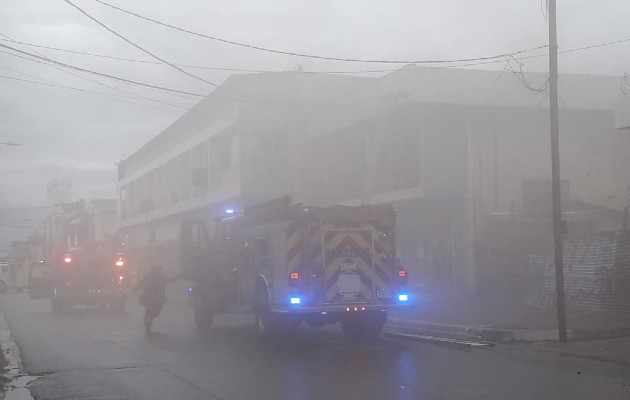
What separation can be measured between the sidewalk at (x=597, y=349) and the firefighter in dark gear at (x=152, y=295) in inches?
363

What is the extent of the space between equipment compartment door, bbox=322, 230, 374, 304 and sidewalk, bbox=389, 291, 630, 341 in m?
2.78

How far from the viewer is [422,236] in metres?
34.7

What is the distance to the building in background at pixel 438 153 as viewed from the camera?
31141mm

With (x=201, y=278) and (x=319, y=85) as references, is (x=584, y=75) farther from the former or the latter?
(x=201, y=278)

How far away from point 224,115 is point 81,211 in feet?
29.0

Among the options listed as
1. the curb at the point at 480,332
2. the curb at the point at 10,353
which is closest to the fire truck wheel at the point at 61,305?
Result: the curb at the point at 10,353

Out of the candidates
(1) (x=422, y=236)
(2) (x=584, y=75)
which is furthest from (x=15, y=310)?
(2) (x=584, y=75)

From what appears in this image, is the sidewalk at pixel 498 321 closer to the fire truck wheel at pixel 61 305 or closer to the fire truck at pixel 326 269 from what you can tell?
the fire truck at pixel 326 269

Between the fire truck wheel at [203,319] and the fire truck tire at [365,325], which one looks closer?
the fire truck tire at [365,325]

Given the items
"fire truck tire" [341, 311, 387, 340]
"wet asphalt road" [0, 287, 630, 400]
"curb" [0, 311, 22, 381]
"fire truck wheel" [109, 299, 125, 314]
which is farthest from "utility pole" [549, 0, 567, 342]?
"fire truck wheel" [109, 299, 125, 314]

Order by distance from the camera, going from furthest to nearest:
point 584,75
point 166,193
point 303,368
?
point 166,193 < point 584,75 < point 303,368

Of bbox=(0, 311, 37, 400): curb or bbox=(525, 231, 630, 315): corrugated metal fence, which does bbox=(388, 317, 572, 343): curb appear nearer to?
bbox=(525, 231, 630, 315): corrugated metal fence

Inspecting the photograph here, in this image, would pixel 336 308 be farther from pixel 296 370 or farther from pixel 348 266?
pixel 296 370

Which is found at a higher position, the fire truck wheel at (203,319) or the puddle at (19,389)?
the fire truck wheel at (203,319)
